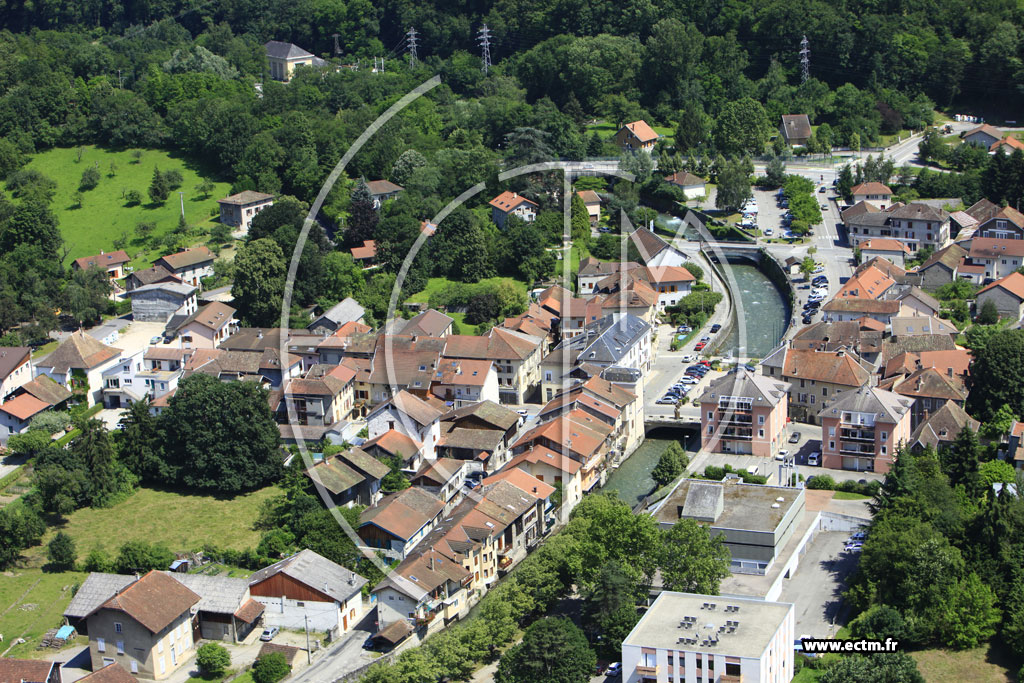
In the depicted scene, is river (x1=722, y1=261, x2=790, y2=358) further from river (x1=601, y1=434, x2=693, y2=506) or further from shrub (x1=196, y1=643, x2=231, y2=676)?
shrub (x1=196, y1=643, x2=231, y2=676)

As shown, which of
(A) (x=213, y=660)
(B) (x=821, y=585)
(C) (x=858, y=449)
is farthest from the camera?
(C) (x=858, y=449)

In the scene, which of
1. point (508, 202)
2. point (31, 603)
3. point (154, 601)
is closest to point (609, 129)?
point (508, 202)

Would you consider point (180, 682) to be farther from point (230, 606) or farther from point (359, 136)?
point (359, 136)

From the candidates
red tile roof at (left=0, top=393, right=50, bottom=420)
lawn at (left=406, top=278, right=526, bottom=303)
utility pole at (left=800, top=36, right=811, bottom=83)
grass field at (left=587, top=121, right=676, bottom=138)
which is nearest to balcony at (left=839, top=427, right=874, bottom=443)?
lawn at (left=406, top=278, right=526, bottom=303)

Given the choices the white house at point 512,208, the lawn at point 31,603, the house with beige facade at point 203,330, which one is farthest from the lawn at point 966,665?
the white house at point 512,208

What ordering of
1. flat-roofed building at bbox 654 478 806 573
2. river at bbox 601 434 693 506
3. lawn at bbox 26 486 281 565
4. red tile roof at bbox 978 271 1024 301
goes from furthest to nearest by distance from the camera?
red tile roof at bbox 978 271 1024 301 < river at bbox 601 434 693 506 < lawn at bbox 26 486 281 565 < flat-roofed building at bbox 654 478 806 573

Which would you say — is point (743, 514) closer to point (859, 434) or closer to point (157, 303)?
point (859, 434)

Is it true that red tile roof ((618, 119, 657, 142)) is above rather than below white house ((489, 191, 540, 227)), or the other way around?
above
